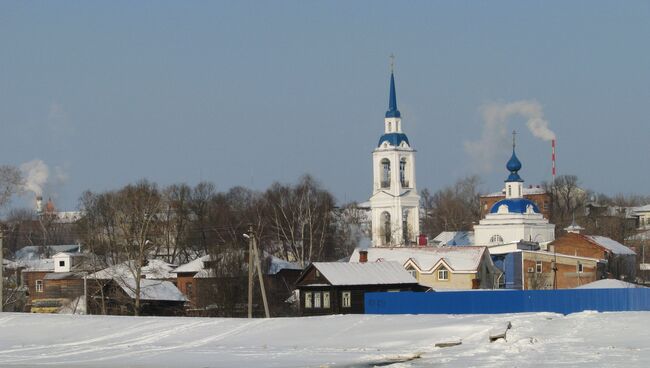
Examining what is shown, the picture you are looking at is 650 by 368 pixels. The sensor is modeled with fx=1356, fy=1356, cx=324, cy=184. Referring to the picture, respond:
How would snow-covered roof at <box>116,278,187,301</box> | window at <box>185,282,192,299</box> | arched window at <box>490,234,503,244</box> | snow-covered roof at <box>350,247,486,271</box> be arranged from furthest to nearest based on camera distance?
arched window at <box>490,234,503,244</box> → window at <box>185,282,192,299</box> → snow-covered roof at <box>350,247,486,271</box> → snow-covered roof at <box>116,278,187,301</box>

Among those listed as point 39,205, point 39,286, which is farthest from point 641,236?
point 39,205

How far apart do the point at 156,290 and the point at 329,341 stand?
108 ft

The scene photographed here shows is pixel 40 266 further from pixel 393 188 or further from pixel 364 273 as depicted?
pixel 364 273

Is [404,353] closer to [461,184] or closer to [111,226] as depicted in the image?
[111,226]

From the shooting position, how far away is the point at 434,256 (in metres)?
77.6

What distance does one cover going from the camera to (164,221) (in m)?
106

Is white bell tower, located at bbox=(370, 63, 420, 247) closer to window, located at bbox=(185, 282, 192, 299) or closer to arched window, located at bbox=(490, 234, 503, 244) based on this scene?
arched window, located at bbox=(490, 234, 503, 244)

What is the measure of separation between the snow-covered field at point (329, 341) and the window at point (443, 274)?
1080 inches

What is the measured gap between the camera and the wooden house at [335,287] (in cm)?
6712

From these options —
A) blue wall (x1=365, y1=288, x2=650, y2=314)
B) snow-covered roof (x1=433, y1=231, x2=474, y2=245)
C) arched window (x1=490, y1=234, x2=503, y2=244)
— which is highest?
snow-covered roof (x1=433, y1=231, x2=474, y2=245)

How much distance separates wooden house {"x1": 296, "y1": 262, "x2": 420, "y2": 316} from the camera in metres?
67.1

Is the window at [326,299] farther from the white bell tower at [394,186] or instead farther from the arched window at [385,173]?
the arched window at [385,173]

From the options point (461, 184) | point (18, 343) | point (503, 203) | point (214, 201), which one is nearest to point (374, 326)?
point (18, 343)

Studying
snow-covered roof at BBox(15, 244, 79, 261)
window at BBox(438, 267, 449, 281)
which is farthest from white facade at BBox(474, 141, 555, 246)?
snow-covered roof at BBox(15, 244, 79, 261)
